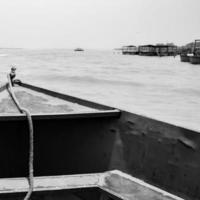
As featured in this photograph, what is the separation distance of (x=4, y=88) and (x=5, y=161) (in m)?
1.48

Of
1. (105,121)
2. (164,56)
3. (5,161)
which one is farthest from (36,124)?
(164,56)

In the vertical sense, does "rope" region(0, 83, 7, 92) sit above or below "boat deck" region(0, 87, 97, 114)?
above

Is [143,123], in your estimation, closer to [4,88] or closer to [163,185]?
[163,185]

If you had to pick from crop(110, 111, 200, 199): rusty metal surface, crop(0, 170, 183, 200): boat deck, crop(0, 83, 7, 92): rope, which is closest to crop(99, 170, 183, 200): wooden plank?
crop(0, 170, 183, 200): boat deck

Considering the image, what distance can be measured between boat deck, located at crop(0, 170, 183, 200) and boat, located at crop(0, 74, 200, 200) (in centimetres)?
1

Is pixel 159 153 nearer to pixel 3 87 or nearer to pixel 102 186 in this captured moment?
pixel 102 186

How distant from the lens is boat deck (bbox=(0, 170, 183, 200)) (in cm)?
147

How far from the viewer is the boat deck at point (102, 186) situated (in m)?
1.47

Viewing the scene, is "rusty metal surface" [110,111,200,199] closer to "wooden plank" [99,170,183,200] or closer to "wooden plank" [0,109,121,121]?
"wooden plank" [0,109,121,121]

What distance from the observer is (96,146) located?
2936 millimetres

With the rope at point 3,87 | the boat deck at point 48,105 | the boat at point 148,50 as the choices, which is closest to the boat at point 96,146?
the boat deck at point 48,105

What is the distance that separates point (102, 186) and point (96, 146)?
1.39 m

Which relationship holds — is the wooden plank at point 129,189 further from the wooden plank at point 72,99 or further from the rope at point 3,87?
the rope at point 3,87

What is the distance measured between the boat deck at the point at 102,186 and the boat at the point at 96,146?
0.01 m
